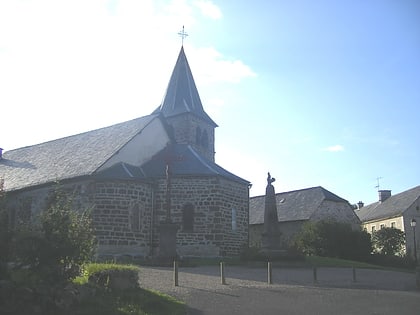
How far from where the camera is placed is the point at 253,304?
33.3 ft

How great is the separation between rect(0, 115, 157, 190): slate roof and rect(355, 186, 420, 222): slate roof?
31153 millimetres

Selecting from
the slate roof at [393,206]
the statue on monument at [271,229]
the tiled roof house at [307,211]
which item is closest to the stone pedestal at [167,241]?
the statue on monument at [271,229]

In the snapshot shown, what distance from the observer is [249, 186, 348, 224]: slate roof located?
40.1 m

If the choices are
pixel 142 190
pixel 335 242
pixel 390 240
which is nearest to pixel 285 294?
pixel 142 190

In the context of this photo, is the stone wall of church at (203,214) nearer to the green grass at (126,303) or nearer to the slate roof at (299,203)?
the green grass at (126,303)

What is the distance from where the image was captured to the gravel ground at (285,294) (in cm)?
976

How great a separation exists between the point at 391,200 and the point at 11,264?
49938mm

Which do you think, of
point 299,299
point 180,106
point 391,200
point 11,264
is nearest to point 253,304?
point 299,299

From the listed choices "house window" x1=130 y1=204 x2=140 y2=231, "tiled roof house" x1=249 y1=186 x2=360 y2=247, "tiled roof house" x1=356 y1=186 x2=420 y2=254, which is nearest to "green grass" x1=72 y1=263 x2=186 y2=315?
"house window" x1=130 y1=204 x2=140 y2=231

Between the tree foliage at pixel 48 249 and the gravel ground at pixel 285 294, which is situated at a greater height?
the tree foliage at pixel 48 249

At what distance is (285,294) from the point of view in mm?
11641

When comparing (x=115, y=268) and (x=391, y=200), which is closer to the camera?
(x=115, y=268)

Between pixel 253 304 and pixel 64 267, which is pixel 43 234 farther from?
pixel 253 304

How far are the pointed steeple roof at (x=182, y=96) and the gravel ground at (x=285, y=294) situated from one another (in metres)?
18.4
